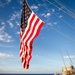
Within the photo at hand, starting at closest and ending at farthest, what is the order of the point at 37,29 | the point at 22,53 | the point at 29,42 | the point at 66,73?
the point at 37,29 → the point at 29,42 → the point at 22,53 → the point at 66,73

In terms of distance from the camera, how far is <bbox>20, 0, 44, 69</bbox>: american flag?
9562 millimetres

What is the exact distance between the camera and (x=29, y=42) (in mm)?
10031

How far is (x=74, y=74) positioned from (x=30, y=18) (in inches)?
241

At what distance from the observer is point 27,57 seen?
10656mm

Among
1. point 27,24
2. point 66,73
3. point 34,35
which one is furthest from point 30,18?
point 66,73

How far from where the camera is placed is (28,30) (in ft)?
33.9

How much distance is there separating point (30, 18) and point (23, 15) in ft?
3.67

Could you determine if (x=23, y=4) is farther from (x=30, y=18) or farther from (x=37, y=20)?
(x=37, y=20)

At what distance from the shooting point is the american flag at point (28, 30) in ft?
31.4

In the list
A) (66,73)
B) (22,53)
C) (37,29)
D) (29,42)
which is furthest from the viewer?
(66,73)

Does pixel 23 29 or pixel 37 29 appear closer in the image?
pixel 37 29

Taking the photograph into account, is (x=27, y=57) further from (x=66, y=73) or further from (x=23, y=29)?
(x=66, y=73)

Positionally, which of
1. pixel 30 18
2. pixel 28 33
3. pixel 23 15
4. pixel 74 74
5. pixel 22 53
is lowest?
pixel 74 74

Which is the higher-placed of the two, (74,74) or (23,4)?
(23,4)
